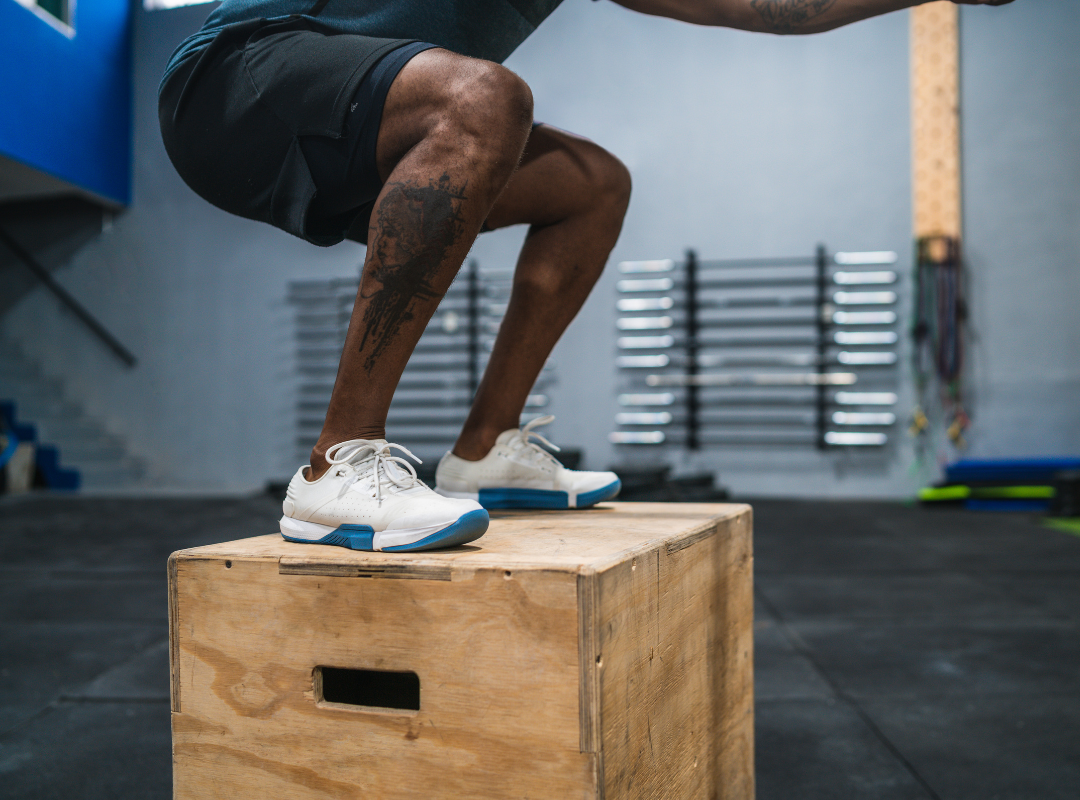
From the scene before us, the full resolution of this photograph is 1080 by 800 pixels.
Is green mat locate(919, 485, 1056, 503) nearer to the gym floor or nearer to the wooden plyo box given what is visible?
the gym floor

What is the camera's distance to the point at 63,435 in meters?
6.23

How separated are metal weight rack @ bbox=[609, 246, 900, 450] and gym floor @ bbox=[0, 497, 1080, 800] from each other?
2.05 m

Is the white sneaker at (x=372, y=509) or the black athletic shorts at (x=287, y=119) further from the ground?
the black athletic shorts at (x=287, y=119)

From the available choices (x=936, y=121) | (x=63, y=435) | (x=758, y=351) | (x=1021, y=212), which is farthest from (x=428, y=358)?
(x=1021, y=212)

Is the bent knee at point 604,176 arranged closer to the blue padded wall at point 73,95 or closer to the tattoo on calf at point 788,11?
the tattoo on calf at point 788,11

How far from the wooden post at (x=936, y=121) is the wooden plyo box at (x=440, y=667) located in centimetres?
549

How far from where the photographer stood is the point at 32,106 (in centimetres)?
541

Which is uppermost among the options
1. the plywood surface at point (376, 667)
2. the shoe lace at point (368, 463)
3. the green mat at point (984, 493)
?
the shoe lace at point (368, 463)

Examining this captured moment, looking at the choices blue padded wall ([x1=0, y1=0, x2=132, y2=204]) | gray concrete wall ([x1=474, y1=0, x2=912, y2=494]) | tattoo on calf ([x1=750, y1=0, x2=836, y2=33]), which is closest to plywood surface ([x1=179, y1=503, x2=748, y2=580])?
tattoo on calf ([x1=750, y1=0, x2=836, y2=33])

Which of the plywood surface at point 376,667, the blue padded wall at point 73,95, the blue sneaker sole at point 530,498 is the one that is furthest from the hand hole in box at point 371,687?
the blue padded wall at point 73,95

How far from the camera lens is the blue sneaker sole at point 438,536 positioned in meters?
0.72

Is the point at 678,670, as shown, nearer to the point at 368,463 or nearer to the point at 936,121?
the point at 368,463

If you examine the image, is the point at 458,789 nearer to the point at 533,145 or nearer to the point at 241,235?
the point at 533,145

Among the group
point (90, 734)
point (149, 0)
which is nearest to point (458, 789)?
point (90, 734)
